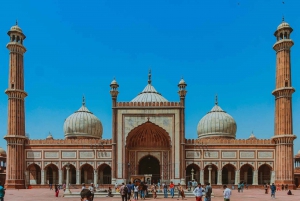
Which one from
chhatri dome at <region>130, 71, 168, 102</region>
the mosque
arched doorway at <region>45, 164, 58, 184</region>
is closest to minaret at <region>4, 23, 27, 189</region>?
the mosque

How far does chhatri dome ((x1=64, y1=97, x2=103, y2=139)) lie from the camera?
43125 millimetres

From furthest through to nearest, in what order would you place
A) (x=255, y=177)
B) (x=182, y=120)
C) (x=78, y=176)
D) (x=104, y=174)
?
(x=104, y=174), (x=255, y=177), (x=78, y=176), (x=182, y=120)

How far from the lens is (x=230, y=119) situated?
1727 inches

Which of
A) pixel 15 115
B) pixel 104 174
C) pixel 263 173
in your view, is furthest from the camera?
pixel 104 174

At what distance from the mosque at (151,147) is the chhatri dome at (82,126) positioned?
5615 mm

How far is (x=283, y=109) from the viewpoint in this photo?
36.1 meters

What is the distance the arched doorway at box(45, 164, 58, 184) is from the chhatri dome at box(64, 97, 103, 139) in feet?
17.0

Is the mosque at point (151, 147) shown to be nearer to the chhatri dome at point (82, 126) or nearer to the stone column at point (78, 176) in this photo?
the stone column at point (78, 176)

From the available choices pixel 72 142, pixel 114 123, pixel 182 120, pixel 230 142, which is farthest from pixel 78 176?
pixel 230 142

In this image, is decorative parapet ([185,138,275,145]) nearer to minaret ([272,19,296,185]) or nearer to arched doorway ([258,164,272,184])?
minaret ([272,19,296,185])

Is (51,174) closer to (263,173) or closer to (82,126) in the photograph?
(82,126)

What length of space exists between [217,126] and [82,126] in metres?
14.8

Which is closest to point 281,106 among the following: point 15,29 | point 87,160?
point 87,160

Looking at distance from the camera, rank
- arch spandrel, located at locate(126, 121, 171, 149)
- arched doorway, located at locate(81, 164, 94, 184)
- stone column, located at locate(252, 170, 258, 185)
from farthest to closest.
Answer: arched doorway, located at locate(81, 164, 94, 184) < arch spandrel, located at locate(126, 121, 171, 149) < stone column, located at locate(252, 170, 258, 185)
